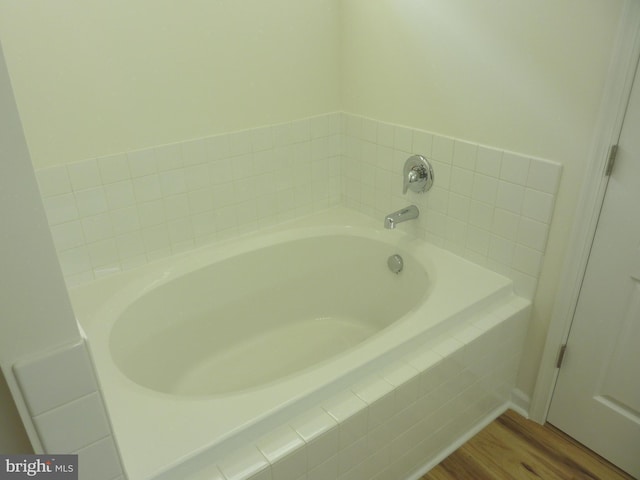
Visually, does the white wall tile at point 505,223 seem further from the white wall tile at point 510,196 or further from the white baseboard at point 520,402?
the white baseboard at point 520,402

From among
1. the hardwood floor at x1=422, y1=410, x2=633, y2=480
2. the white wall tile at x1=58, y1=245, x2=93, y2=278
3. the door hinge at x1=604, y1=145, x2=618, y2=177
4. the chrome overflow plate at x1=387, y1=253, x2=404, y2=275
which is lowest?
the hardwood floor at x1=422, y1=410, x2=633, y2=480

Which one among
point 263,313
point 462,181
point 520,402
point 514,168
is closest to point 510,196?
point 514,168

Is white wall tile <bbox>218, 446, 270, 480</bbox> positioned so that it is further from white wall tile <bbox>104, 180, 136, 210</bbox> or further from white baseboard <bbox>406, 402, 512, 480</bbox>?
white wall tile <bbox>104, 180, 136, 210</bbox>

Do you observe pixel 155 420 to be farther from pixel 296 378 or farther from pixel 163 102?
pixel 163 102

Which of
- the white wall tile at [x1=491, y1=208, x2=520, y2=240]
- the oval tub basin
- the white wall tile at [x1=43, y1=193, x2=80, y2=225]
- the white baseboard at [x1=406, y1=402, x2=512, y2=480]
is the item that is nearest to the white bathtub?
the oval tub basin

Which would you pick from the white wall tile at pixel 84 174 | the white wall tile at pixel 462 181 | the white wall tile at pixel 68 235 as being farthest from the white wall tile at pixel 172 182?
the white wall tile at pixel 462 181

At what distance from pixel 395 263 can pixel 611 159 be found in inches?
35.5

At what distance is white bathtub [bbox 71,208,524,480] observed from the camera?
3.72 ft

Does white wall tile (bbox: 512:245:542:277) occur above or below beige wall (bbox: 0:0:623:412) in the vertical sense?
below

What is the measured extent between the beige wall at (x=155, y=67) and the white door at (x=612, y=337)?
1255mm

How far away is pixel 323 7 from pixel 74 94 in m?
1.06

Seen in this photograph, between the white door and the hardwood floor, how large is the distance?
48 mm

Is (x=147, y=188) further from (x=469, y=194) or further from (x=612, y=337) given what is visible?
(x=612, y=337)

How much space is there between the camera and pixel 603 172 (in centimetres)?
135
